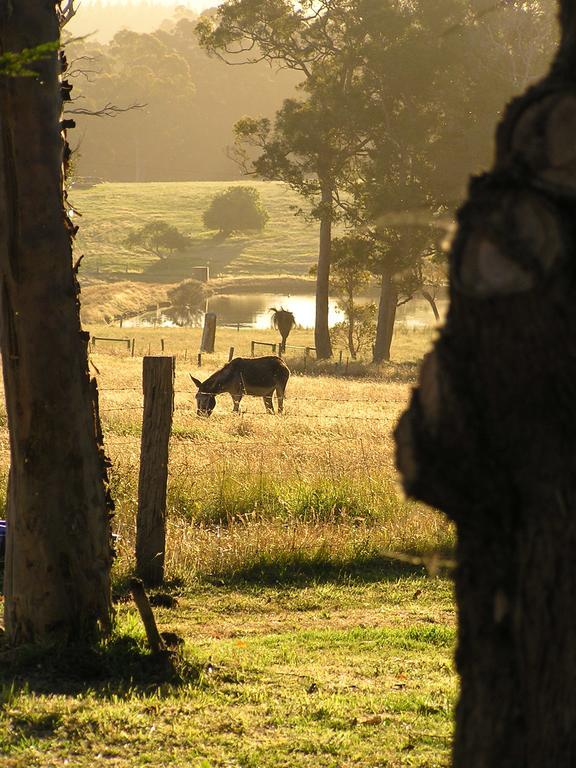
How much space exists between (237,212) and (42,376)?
9647 cm

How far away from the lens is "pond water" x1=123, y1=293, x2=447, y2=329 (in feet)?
200

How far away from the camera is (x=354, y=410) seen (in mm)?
21656

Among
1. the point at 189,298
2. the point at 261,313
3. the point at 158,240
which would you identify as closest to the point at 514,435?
the point at 261,313

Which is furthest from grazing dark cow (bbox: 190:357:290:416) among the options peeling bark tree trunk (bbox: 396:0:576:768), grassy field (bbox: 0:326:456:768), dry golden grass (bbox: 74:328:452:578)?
peeling bark tree trunk (bbox: 396:0:576:768)

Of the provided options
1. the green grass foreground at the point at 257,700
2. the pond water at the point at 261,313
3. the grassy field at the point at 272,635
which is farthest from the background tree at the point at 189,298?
the green grass foreground at the point at 257,700

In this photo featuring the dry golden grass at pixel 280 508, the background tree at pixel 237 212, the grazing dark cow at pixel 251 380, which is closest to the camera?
the dry golden grass at pixel 280 508

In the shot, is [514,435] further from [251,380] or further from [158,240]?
[158,240]

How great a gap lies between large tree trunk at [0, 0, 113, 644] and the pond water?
49.1 metres

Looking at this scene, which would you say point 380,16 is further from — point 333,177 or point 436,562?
point 436,562

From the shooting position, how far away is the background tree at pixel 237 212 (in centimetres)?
→ 9996

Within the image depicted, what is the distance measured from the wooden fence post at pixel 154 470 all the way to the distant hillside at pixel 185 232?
73.6 meters

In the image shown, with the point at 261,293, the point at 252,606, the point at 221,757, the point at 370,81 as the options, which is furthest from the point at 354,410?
the point at 261,293

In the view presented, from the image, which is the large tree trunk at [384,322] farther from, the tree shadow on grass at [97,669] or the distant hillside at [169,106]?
the distant hillside at [169,106]

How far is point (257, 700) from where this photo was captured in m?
5.68
